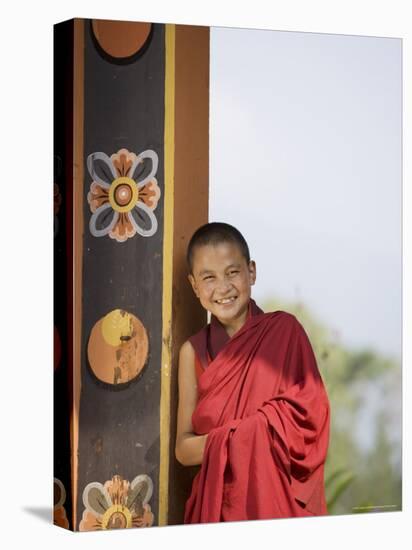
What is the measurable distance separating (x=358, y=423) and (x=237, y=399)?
701 mm

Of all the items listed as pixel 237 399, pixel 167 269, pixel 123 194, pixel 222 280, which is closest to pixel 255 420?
pixel 237 399

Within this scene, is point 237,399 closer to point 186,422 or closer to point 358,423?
point 186,422

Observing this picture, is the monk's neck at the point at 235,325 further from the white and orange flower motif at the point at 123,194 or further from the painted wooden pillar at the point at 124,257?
the white and orange flower motif at the point at 123,194

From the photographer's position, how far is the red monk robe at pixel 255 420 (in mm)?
6949

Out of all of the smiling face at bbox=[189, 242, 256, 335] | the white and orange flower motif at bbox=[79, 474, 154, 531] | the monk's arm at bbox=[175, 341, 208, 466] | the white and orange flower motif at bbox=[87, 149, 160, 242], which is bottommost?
the white and orange flower motif at bbox=[79, 474, 154, 531]

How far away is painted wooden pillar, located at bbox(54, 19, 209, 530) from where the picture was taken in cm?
674

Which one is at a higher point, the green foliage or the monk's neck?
the monk's neck

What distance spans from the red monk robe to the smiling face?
65mm

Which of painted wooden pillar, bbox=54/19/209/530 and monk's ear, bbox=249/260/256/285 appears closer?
painted wooden pillar, bbox=54/19/209/530

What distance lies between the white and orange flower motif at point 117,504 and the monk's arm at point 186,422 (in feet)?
0.64

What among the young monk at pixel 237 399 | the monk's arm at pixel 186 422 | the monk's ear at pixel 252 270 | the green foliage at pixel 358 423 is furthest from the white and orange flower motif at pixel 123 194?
the green foliage at pixel 358 423

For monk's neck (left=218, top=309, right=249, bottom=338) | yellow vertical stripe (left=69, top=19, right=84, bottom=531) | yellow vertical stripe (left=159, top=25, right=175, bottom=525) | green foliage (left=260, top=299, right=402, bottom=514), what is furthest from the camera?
green foliage (left=260, top=299, right=402, bottom=514)

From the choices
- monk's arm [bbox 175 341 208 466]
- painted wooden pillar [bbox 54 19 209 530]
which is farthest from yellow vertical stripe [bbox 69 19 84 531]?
monk's arm [bbox 175 341 208 466]

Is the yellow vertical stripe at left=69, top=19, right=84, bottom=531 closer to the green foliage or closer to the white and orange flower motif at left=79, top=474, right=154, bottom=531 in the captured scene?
the white and orange flower motif at left=79, top=474, right=154, bottom=531
